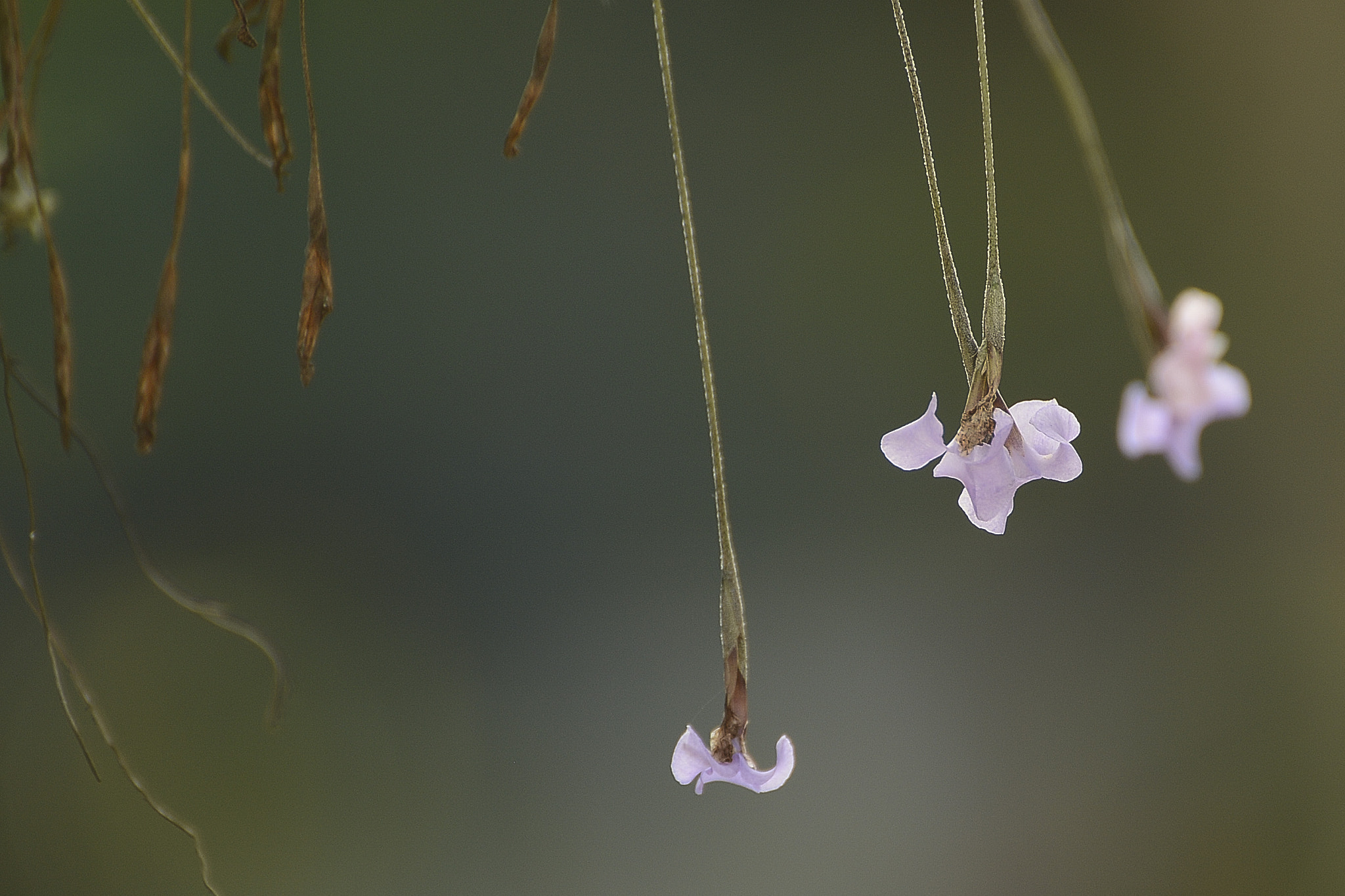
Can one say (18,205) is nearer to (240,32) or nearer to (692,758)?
(240,32)

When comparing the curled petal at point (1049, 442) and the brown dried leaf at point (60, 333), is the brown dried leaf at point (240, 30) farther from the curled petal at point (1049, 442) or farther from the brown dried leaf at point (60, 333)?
the curled petal at point (1049, 442)

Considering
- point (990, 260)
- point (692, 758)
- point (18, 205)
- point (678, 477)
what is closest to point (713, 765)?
point (692, 758)

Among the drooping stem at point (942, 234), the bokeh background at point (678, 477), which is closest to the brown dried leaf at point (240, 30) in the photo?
the drooping stem at point (942, 234)

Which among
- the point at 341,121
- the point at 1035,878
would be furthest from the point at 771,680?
the point at 341,121

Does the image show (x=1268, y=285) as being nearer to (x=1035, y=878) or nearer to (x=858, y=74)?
(x=858, y=74)

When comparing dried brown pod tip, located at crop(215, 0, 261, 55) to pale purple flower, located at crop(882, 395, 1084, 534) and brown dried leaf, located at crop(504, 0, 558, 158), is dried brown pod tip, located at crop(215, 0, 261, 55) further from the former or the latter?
pale purple flower, located at crop(882, 395, 1084, 534)
